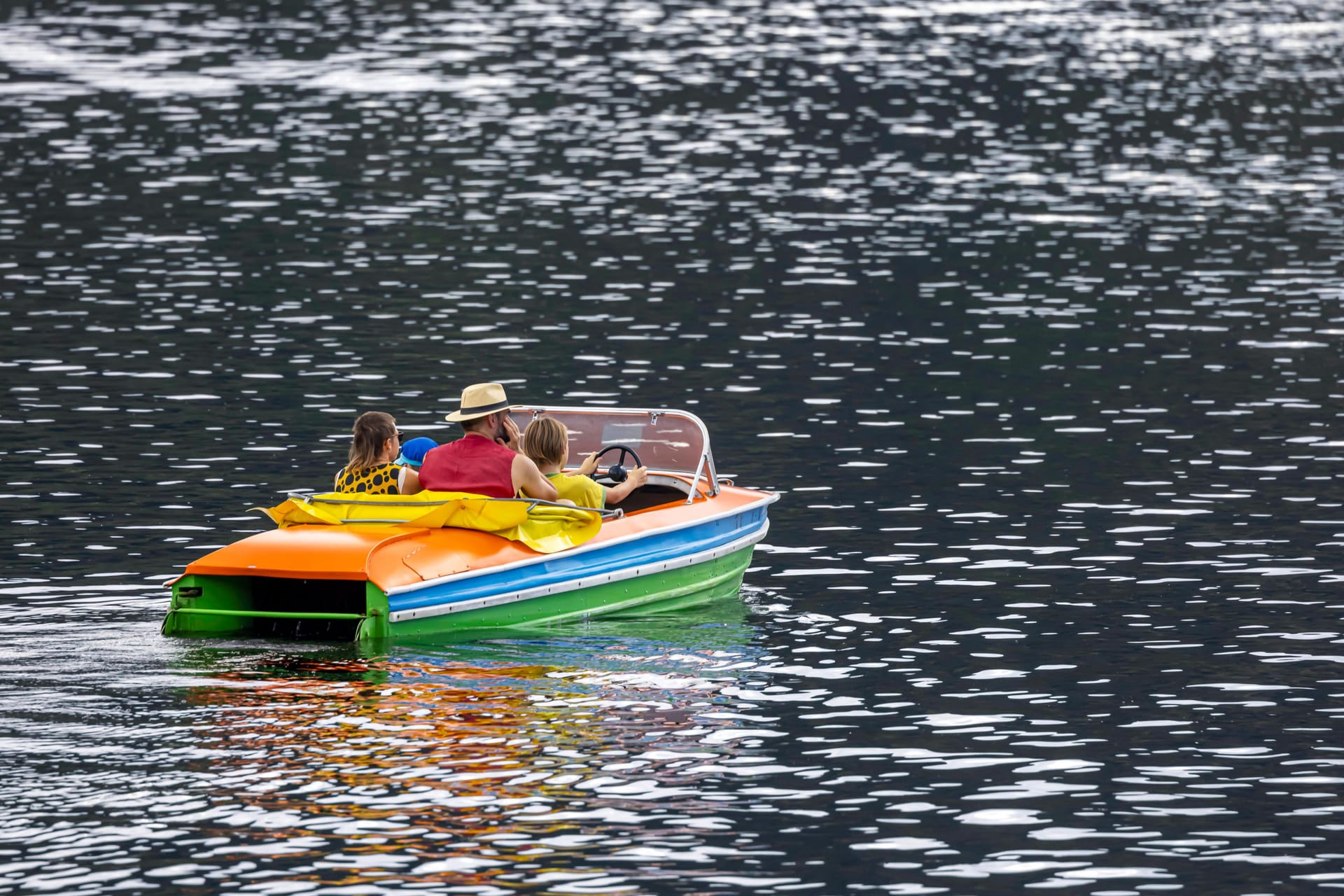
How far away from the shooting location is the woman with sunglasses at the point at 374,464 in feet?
53.7

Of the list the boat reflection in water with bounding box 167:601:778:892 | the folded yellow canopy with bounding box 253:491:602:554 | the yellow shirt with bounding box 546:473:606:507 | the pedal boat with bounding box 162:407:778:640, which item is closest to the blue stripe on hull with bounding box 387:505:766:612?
the pedal boat with bounding box 162:407:778:640

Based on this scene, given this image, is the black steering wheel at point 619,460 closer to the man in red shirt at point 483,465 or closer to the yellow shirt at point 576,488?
the yellow shirt at point 576,488

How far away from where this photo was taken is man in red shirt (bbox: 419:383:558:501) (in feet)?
53.5

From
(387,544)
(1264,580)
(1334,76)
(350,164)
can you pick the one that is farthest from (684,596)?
(1334,76)

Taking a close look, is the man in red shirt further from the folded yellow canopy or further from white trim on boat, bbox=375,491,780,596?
white trim on boat, bbox=375,491,780,596

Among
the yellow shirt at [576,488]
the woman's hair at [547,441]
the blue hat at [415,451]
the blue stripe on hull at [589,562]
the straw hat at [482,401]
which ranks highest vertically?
the straw hat at [482,401]

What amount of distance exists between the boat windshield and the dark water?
1.46 meters

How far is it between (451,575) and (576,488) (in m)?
1.90

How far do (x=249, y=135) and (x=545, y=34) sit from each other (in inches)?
981

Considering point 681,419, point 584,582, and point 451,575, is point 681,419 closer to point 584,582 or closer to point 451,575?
point 584,582

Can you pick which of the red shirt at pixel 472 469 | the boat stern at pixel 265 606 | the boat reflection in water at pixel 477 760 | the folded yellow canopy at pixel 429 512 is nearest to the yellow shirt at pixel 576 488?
the red shirt at pixel 472 469

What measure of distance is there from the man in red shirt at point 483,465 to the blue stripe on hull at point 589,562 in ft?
1.94

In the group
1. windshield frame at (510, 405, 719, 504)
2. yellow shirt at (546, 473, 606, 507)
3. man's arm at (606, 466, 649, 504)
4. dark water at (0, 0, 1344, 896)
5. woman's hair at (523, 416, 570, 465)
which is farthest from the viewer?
windshield frame at (510, 405, 719, 504)

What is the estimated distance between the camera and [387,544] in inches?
601
